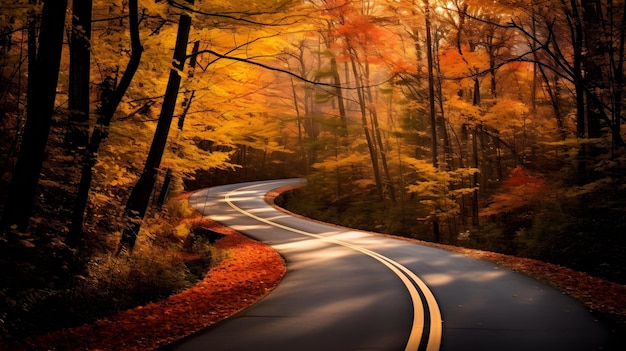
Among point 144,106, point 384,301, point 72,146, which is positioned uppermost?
point 144,106

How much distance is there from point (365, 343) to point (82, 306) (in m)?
5.01

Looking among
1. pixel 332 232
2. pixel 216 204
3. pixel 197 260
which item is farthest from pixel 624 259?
pixel 216 204

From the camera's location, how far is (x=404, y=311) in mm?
7004

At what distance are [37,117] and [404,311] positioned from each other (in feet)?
21.3

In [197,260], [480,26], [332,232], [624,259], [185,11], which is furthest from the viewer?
[480,26]

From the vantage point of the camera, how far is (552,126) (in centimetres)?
2077

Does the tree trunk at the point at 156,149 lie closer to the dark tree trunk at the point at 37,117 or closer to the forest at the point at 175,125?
the forest at the point at 175,125

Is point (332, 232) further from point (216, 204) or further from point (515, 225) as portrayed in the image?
point (216, 204)

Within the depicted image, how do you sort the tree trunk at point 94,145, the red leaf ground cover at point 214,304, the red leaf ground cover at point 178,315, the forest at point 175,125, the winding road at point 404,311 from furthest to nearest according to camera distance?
the tree trunk at point 94,145 → the forest at point 175,125 → the red leaf ground cover at point 214,304 → the red leaf ground cover at point 178,315 → the winding road at point 404,311

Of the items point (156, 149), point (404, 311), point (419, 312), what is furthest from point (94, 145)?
point (419, 312)

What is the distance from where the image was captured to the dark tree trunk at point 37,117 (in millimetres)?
6805

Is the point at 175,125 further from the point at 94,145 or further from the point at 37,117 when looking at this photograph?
the point at 37,117

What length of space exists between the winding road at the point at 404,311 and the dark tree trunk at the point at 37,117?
3448 millimetres

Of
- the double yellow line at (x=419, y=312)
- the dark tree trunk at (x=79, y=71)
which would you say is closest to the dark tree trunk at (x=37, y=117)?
the dark tree trunk at (x=79, y=71)
